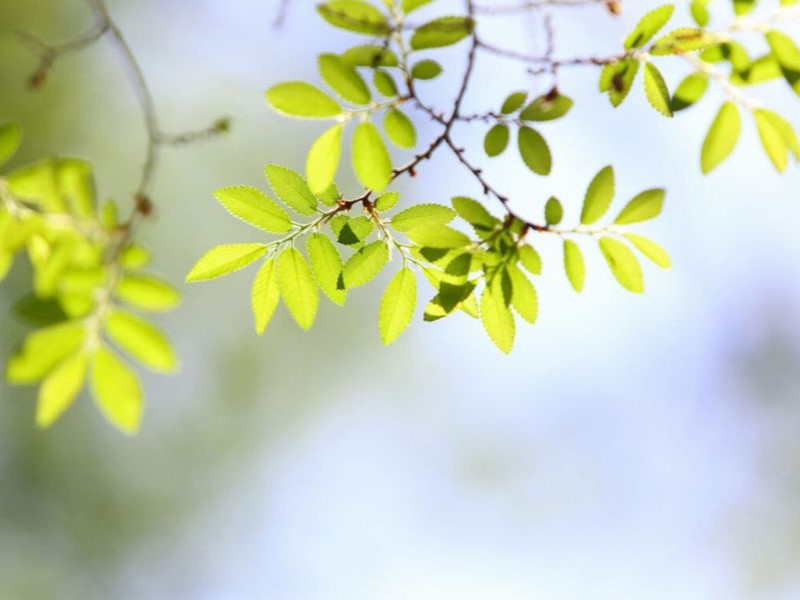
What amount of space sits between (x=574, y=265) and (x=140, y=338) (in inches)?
28.8

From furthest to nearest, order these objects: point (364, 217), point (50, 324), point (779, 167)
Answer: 1. point (364, 217)
2. point (779, 167)
3. point (50, 324)

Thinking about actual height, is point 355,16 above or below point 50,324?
above

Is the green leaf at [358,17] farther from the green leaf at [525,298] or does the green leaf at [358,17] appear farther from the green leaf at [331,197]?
the green leaf at [525,298]

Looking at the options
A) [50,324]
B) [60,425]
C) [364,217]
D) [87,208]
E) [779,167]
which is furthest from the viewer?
[60,425]

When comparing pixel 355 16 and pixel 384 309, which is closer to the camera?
pixel 355 16

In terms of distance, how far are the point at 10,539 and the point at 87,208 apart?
7737mm

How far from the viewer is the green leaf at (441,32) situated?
1.15 m

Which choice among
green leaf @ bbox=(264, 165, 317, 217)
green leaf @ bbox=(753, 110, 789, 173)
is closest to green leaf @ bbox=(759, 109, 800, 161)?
green leaf @ bbox=(753, 110, 789, 173)

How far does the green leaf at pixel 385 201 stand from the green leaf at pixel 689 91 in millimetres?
491

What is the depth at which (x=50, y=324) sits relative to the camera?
97 centimetres

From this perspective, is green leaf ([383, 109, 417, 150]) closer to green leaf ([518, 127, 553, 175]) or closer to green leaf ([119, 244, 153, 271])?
green leaf ([518, 127, 553, 175])

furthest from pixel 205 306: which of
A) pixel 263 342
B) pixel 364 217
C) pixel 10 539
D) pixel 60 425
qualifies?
pixel 364 217

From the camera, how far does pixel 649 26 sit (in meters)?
1.24

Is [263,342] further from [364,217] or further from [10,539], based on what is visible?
[364,217]
